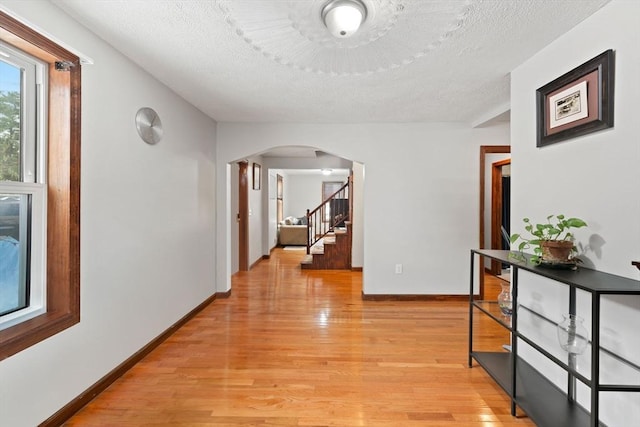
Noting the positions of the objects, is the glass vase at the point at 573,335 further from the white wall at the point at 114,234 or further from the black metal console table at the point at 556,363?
the white wall at the point at 114,234

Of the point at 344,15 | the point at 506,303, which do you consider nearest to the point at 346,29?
the point at 344,15

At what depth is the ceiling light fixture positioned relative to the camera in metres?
1.50

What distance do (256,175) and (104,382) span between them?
493 centimetres

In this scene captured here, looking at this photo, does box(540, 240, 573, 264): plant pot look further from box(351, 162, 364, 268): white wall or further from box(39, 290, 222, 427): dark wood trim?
box(351, 162, 364, 268): white wall

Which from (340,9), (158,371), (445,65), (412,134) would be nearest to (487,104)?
(412,134)

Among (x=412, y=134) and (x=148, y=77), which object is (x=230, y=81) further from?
(x=412, y=134)

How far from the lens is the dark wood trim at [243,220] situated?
229 inches

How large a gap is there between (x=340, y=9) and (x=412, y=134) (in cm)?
281

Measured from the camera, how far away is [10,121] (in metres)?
1.64

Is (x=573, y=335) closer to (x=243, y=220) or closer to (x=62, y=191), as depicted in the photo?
(x=62, y=191)

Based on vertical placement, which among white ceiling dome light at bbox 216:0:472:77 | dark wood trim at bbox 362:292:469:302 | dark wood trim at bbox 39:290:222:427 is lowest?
dark wood trim at bbox 39:290:222:427

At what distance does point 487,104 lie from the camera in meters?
3.36

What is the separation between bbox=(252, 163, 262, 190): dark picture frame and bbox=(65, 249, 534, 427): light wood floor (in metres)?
3.24

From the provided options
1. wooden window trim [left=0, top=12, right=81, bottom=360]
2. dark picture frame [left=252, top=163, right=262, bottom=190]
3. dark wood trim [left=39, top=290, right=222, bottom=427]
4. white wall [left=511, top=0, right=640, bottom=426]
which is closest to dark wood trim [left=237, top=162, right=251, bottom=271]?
dark picture frame [left=252, top=163, right=262, bottom=190]
